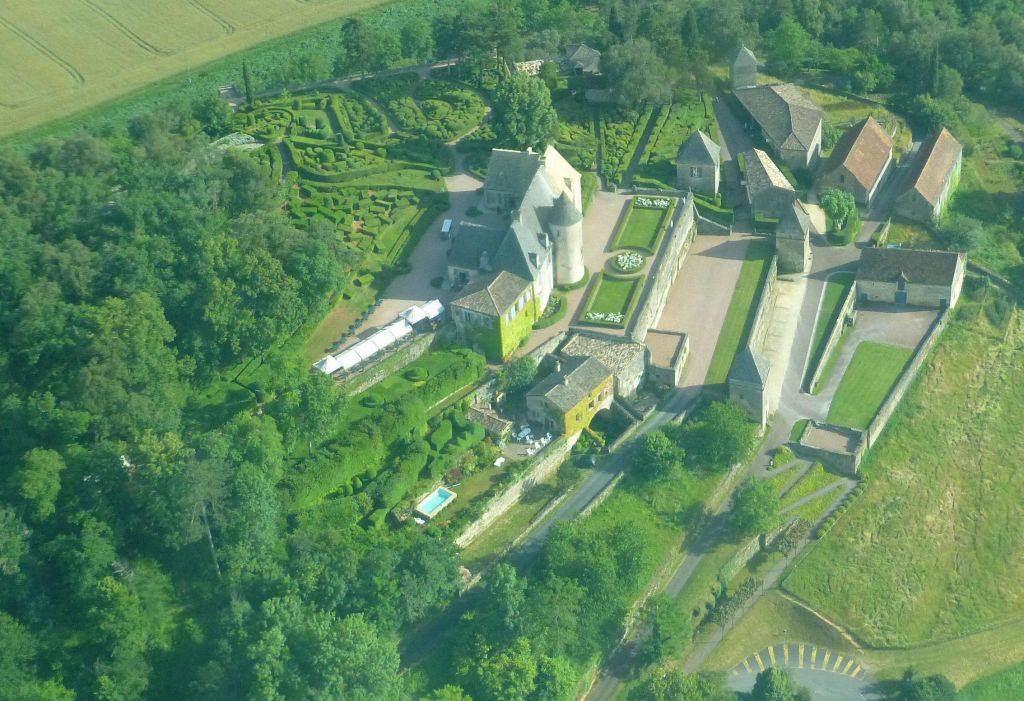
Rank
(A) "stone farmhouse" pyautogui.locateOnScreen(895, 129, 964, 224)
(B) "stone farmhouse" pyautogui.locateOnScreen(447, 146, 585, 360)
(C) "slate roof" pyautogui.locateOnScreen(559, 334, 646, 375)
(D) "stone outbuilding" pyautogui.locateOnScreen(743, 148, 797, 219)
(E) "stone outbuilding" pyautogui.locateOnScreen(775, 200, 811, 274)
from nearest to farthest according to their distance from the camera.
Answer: (C) "slate roof" pyautogui.locateOnScreen(559, 334, 646, 375)
(B) "stone farmhouse" pyautogui.locateOnScreen(447, 146, 585, 360)
(E) "stone outbuilding" pyautogui.locateOnScreen(775, 200, 811, 274)
(D) "stone outbuilding" pyautogui.locateOnScreen(743, 148, 797, 219)
(A) "stone farmhouse" pyautogui.locateOnScreen(895, 129, 964, 224)

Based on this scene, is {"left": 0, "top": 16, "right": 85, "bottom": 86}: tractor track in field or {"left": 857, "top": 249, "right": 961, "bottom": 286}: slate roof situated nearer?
{"left": 857, "top": 249, "right": 961, "bottom": 286}: slate roof

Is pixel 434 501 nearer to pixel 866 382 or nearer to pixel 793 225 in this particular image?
pixel 866 382

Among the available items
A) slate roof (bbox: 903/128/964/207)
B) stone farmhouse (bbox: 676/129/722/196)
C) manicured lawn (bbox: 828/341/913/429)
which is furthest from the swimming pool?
slate roof (bbox: 903/128/964/207)

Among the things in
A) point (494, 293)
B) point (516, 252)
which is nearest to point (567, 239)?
point (516, 252)

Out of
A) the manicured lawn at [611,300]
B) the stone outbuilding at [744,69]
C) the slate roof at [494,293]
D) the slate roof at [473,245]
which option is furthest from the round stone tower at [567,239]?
the stone outbuilding at [744,69]

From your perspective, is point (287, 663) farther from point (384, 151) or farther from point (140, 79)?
point (140, 79)

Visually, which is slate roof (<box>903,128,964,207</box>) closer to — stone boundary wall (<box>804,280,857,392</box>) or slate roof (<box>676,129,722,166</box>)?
stone boundary wall (<box>804,280,857,392</box>)

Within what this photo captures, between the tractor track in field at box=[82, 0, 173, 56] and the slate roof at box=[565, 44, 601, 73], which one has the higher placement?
the slate roof at box=[565, 44, 601, 73]
